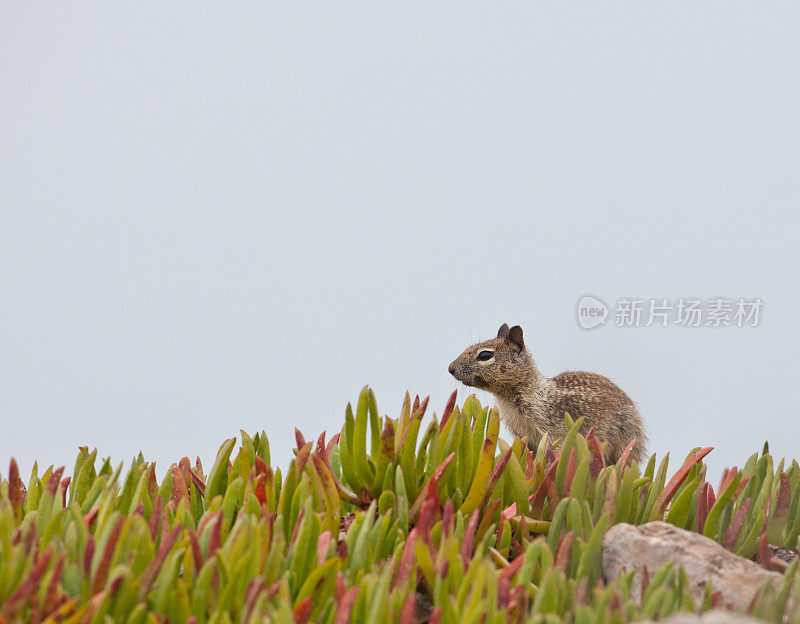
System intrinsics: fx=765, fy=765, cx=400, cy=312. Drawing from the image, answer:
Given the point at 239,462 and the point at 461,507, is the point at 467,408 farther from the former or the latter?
the point at 239,462

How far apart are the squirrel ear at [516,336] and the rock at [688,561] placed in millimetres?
3628

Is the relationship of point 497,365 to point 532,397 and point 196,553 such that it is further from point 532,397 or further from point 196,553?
point 196,553

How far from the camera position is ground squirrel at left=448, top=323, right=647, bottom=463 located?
635 cm

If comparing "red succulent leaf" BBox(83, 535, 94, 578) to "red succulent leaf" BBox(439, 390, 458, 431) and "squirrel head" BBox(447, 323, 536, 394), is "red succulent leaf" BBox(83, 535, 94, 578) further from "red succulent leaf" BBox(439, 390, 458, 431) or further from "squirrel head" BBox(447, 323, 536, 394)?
"squirrel head" BBox(447, 323, 536, 394)

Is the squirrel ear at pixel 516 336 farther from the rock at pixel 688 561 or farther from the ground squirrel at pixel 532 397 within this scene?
the rock at pixel 688 561

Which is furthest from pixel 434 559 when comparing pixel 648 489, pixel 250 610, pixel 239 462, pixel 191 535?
pixel 648 489

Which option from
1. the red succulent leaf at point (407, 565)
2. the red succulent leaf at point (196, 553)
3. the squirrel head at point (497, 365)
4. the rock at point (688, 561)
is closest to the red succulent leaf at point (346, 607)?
the red succulent leaf at point (407, 565)

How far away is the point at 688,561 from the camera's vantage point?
254 centimetres

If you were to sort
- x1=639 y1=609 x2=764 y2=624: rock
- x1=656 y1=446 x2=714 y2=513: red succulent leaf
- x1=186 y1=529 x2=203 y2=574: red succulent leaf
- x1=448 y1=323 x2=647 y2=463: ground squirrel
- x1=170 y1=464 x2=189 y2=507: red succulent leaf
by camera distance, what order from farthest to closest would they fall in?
x1=448 y1=323 x2=647 y2=463: ground squirrel
x1=170 y1=464 x2=189 y2=507: red succulent leaf
x1=656 y1=446 x2=714 y2=513: red succulent leaf
x1=186 y1=529 x2=203 y2=574: red succulent leaf
x1=639 y1=609 x2=764 y2=624: rock

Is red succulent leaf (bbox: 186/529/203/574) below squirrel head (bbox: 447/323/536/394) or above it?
below

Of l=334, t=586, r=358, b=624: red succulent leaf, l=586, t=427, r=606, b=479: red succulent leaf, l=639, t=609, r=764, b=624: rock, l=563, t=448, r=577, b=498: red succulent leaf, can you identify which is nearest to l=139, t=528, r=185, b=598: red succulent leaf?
l=334, t=586, r=358, b=624: red succulent leaf

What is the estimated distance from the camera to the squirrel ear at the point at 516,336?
637 centimetres

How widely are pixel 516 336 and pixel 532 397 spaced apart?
1.77ft

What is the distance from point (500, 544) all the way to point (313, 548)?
96 cm
